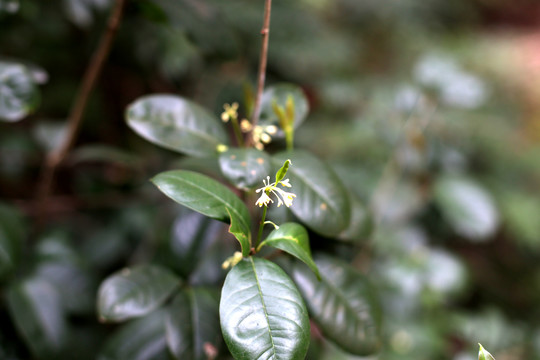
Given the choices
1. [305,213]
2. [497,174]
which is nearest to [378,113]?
[497,174]

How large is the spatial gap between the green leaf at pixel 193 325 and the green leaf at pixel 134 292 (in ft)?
0.12

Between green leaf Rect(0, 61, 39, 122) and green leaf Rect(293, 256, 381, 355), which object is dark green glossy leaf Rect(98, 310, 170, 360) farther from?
green leaf Rect(0, 61, 39, 122)

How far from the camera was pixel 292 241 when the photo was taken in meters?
0.60

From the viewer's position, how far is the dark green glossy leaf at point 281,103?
85 centimetres

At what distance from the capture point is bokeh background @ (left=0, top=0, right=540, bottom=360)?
1215 mm

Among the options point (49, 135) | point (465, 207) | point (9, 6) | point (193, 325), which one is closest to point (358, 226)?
point (193, 325)

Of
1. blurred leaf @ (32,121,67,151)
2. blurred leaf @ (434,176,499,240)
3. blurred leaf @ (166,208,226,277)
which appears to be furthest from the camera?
blurred leaf @ (434,176,499,240)

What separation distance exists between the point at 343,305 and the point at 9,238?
791mm

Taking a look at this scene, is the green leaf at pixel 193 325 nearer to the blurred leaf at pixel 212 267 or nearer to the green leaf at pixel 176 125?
the blurred leaf at pixel 212 267

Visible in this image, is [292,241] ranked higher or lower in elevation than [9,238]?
higher

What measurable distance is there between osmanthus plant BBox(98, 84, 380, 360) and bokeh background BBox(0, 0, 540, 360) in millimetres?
182

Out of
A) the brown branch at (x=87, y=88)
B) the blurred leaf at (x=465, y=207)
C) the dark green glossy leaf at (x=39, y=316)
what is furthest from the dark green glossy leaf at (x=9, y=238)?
the blurred leaf at (x=465, y=207)

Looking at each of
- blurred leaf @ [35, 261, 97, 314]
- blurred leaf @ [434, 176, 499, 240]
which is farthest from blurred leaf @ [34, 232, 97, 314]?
blurred leaf @ [434, 176, 499, 240]

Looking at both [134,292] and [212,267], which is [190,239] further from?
[134,292]
